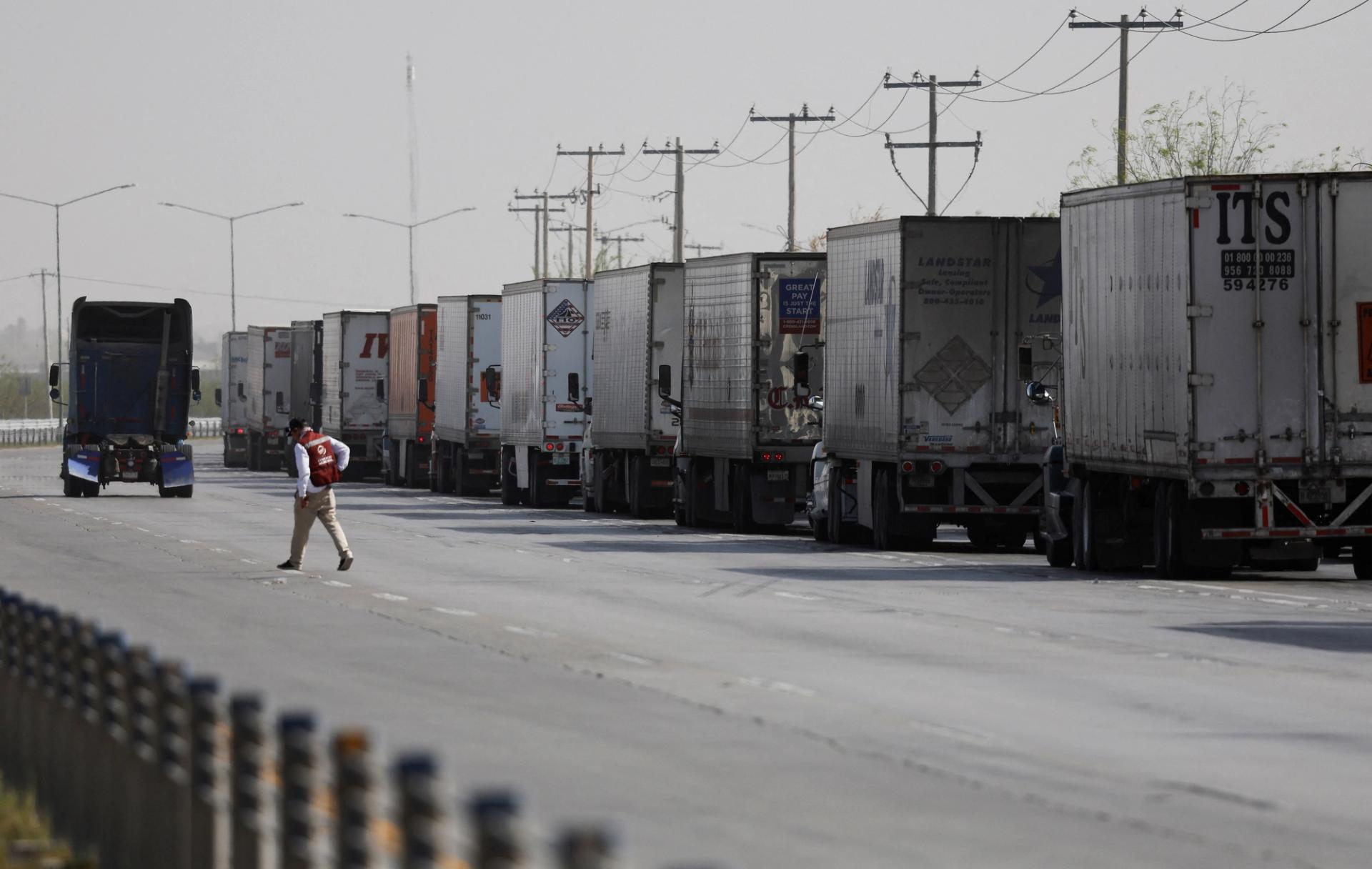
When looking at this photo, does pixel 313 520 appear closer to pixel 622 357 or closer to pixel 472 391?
pixel 622 357

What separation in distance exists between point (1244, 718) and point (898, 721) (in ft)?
6.28

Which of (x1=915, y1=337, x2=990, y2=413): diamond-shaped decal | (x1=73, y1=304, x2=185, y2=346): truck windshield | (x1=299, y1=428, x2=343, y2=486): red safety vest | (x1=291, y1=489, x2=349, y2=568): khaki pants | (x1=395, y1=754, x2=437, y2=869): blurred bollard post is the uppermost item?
(x1=73, y1=304, x2=185, y2=346): truck windshield

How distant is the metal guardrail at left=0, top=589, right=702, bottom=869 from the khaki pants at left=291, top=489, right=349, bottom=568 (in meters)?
15.5

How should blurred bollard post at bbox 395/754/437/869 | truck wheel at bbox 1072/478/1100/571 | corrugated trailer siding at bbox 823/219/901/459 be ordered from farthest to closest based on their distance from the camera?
corrugated trailer siding at bbox 823/219/901/459 → truck wheel at bbox 1072/478/1100/571 → blurred bollard post at bbox 395/754/437/869

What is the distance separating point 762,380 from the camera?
1470 inches

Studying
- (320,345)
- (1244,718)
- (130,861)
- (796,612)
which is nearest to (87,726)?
(130,861)

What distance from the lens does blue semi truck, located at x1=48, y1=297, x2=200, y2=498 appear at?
4991cm

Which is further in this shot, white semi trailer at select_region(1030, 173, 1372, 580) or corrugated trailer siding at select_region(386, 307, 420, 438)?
corrugated trailer siding at select_region(386, 307, 420, 438)

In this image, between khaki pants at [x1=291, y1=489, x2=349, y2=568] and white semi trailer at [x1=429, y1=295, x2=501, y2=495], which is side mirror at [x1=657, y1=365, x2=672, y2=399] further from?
khaki pants at [x1=291, y1=489, x2=349, y2=568]

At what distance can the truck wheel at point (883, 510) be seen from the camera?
3294 cm

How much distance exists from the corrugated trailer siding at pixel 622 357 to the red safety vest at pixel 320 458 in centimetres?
1483

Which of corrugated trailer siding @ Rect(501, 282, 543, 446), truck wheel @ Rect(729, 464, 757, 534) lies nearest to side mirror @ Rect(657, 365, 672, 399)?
truck wheel @ Rect(729, 464, 757, 534)

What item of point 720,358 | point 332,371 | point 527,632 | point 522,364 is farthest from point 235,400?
point 527,632

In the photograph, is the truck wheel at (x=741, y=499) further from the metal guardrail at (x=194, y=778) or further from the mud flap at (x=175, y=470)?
the metal guardrail at (x=194, y=778)
